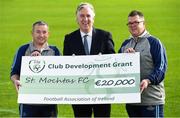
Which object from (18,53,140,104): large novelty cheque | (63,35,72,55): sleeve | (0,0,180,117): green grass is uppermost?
(0,0,180,117): green grass

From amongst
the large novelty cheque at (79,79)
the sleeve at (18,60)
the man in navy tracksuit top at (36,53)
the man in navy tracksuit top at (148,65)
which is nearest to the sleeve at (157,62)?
the man in navy tracksuit top at (148,65)

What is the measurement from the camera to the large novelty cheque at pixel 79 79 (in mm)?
6090

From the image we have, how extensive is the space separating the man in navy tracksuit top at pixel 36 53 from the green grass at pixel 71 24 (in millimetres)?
3816

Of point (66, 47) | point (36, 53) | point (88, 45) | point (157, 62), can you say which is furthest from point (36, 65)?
point (157, 62)

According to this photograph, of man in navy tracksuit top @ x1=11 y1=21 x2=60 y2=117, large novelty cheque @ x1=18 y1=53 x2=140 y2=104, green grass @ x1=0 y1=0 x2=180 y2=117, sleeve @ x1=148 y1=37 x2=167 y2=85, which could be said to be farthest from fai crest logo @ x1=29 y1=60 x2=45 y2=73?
green grass @ x1=0 y1=0 x2=180 y2=117

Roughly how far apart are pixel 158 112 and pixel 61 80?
130 cm

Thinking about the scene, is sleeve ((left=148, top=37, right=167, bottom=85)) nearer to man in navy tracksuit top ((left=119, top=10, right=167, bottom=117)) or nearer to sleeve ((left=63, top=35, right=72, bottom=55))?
man in navy tracksuit top ((left=119, top=10, right=167, bottom=117))

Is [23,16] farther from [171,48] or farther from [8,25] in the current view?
[171,48]

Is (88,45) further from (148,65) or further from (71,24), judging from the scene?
(71,24)

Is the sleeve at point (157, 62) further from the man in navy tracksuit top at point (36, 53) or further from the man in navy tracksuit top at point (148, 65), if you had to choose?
the man in navy tracksuit top at point (36, 53)

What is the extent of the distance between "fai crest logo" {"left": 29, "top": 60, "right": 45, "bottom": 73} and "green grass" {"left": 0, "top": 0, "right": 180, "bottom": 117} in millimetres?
3784

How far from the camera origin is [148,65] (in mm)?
5922

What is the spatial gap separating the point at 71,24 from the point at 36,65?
14.7 metres

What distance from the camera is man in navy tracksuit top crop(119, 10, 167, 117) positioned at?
5848mm
